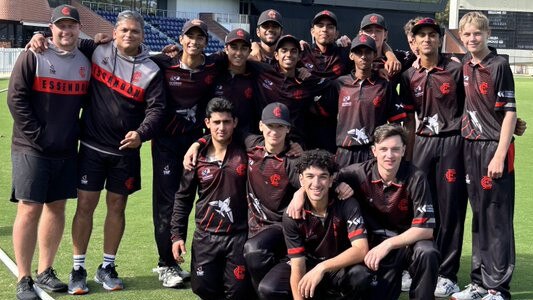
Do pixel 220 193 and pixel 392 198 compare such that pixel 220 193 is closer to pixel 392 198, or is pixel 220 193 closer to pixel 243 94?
pixel 243 94

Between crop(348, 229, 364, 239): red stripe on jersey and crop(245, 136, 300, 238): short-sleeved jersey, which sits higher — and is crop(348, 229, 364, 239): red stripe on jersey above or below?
below

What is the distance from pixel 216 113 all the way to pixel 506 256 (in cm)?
244

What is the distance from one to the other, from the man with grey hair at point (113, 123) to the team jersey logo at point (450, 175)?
232 centimetres

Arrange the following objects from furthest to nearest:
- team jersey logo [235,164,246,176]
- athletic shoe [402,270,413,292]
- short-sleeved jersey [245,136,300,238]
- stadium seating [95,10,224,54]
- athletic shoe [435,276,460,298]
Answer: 1. stadium seating [95,10,224,54]
2. athletic shoe [402,270,413,292]
3. athletic shoe [435,276,460,298]
4. team jersey logo [235,164,246,176]
5. short-sleeved jersey [245,136,300,238]

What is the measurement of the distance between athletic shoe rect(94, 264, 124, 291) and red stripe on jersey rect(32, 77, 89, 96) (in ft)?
4.70

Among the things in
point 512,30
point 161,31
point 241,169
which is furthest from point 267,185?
point 512,30

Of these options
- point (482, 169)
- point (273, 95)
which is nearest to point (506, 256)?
point (482, 169)

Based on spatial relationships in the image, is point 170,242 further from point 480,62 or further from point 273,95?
Result: point 480,62

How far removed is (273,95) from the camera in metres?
6.39

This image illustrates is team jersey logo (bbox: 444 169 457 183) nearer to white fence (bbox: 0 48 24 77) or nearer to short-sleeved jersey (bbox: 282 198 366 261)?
short-sleeved jersey (bbox: 282 198 366 261)

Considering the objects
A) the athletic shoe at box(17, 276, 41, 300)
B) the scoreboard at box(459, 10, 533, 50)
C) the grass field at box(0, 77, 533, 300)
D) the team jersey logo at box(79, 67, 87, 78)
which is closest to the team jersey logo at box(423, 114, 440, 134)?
the grass field at box(0, 77, 533, 300)

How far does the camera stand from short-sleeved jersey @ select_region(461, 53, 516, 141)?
5.71 metres

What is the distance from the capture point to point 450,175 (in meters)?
6.08

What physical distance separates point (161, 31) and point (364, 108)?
3910cm
